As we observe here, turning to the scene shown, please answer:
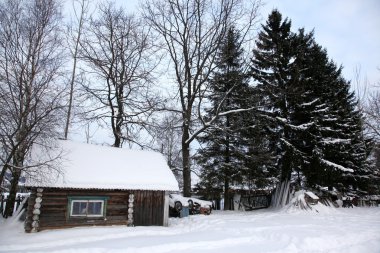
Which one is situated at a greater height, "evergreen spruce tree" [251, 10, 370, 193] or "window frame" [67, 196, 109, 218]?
"evergreen spruce tree" [251, 10, 370, 193]

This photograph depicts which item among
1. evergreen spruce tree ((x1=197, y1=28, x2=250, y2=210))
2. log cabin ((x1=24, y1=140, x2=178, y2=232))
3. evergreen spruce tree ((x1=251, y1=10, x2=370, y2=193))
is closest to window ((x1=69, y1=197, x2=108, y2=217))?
log cabin ((x1=24, y1=140, x2=178, y2=232))

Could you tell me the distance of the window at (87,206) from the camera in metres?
13.6

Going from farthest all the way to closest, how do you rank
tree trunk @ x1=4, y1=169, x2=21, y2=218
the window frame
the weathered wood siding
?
1. tree trunk @ x1=4, y1=169, x2=21, y2=218
2. the window frame
3. the weathered wood siding

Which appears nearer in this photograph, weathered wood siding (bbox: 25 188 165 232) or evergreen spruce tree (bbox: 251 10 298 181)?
weathered wood siding (bbox: 25 188 165 232)

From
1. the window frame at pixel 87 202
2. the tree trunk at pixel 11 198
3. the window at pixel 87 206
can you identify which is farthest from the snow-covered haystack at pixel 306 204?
the tree trunk at pixel 11 198

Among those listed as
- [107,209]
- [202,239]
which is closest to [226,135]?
[107,209]

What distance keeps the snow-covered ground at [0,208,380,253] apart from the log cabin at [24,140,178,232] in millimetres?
681

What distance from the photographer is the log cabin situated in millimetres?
12984

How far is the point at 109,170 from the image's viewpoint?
50.1 ft

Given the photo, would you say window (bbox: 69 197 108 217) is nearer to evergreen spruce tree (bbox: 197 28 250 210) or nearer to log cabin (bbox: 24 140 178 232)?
log cabin (bbox: 24 140 178 232)

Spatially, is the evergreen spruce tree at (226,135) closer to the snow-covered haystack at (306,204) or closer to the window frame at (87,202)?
the snow-covered haystack at (306,204)

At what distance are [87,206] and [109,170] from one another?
6.84ft

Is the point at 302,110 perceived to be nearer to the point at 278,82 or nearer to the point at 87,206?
the point at 278,82

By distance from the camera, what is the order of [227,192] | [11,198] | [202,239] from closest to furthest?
[202,239]
[11,198]
[227,192]
